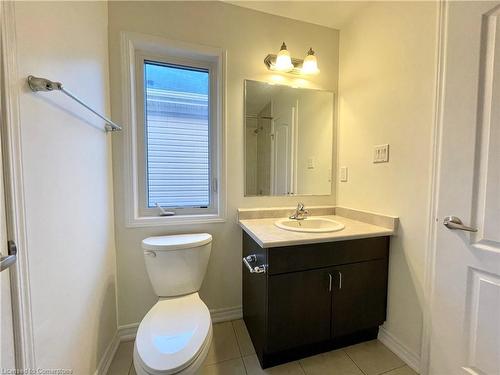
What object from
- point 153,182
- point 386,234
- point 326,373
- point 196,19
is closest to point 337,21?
point 196,19

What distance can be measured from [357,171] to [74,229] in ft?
5.76

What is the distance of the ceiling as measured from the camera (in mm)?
1545

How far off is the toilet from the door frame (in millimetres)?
397

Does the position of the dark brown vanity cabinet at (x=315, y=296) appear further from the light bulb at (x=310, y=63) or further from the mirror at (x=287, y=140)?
the light bulb at (x=310, y=63)

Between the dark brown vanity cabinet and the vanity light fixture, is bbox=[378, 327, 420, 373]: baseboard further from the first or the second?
the vanity light fixture

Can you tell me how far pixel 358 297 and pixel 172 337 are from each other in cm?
107

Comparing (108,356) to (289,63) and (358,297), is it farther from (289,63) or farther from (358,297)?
(289,63)

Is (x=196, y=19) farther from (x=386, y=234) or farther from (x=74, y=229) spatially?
(x=386, y=234)

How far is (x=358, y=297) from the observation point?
1348mm

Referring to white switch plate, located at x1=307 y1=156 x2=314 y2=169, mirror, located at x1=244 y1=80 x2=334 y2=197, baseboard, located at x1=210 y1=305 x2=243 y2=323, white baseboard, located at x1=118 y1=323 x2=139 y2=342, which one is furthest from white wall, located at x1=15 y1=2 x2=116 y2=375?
white switch plate, located at x1=307 y1=156 x2=314 y2=169

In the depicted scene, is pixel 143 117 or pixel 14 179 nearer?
pixel 14 179

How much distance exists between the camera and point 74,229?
974 millimetres

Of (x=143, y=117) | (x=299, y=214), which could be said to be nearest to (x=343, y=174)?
(x=299, y=214)

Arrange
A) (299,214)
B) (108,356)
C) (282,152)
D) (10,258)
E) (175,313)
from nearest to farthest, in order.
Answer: (10,258) → (175,313) → (108,356) → (299,214) → (282,152)
